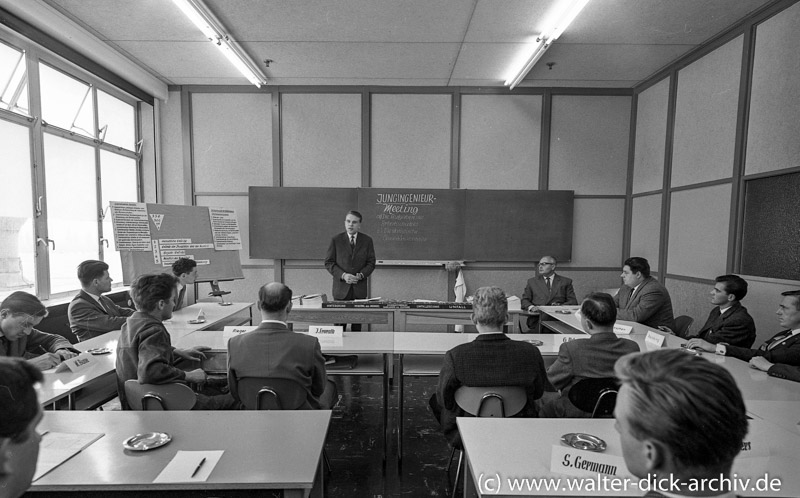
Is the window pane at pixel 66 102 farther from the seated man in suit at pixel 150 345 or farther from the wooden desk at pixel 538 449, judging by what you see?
the wooden desk at pixel 538 449

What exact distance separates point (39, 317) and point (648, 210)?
6.16m

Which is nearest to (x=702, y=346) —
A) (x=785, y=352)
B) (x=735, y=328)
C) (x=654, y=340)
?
(x=654, y=340)

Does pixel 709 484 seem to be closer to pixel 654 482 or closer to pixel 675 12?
pixel 654 482

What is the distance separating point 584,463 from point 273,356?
1436mm

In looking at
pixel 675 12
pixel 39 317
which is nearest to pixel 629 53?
pixel 675 12

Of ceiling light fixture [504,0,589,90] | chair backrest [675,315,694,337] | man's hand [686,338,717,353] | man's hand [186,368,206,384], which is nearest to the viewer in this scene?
man's hand [186,368,206,384]

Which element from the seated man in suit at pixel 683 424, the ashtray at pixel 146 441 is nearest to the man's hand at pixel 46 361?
the ashtray at pixel 146 441

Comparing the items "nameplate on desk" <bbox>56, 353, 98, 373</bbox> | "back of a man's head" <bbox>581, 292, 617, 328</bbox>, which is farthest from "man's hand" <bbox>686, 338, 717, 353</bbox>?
"nameplate on desk" <bbox>56, 353, 98, 373</bbox>

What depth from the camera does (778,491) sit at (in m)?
1.14

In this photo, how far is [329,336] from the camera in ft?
8.93

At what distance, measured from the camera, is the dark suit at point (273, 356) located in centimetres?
195

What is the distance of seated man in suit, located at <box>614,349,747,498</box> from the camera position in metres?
0.70

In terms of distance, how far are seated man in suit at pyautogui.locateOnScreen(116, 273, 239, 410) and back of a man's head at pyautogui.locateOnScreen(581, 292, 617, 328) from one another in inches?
79.9

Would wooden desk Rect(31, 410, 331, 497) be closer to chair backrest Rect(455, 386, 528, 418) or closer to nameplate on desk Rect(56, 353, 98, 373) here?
nameplate on desk Rect(56, 353, 98, 373)
